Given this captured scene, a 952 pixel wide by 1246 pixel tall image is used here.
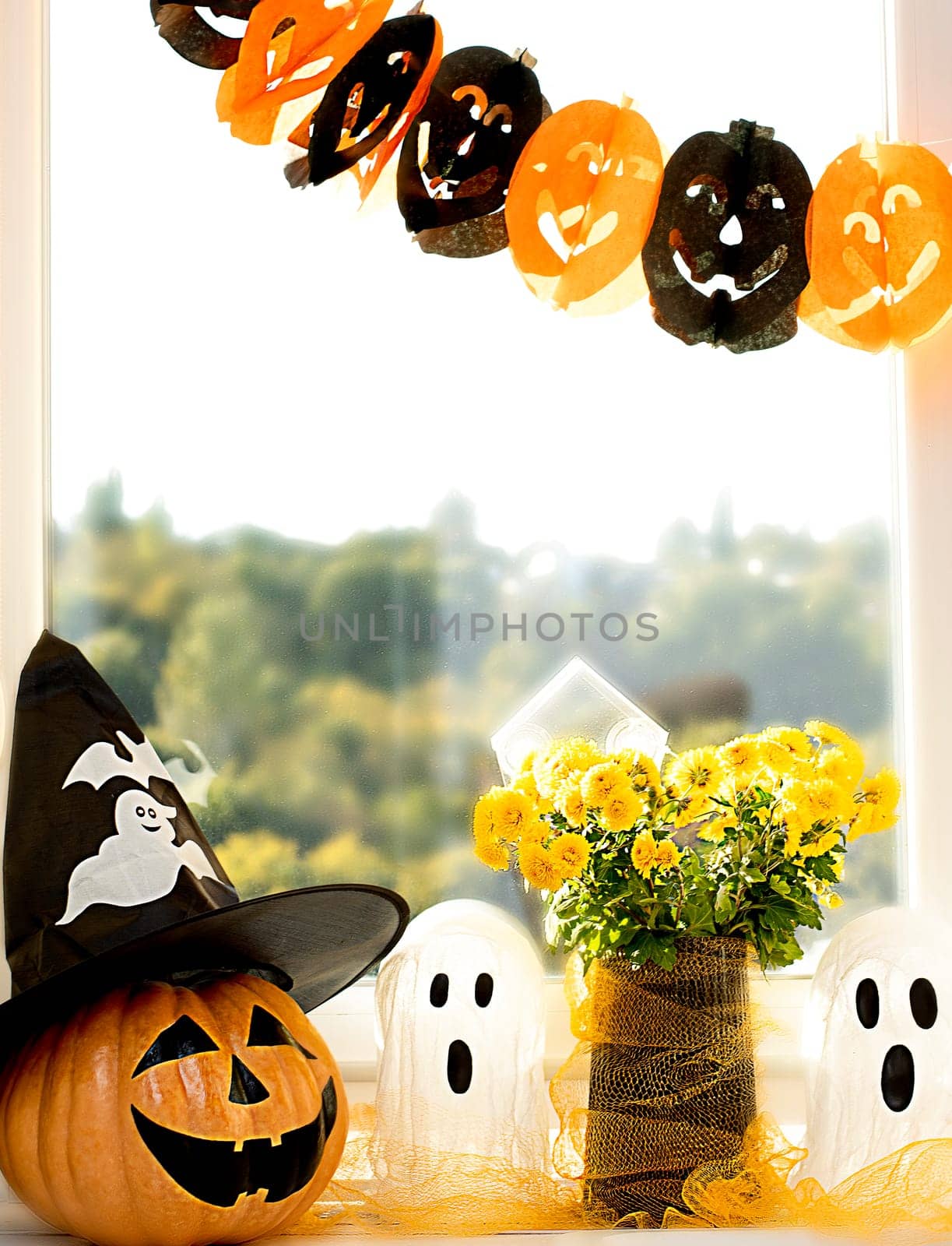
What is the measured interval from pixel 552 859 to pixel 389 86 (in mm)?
693

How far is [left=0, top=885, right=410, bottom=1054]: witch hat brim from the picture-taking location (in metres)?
0.91

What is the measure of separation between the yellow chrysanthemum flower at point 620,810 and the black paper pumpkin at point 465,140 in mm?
545

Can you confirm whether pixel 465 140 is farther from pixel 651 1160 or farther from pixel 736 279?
pixel 651 1160

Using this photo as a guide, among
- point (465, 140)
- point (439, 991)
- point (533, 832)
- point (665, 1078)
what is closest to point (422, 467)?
point (465, 140)

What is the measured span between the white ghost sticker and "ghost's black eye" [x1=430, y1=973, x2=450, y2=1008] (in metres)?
0.29

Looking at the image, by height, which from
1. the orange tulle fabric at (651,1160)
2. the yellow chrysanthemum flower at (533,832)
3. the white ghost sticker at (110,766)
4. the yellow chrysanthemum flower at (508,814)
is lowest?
the orange tulle fabric at (651,1160)

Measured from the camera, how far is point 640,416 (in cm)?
125

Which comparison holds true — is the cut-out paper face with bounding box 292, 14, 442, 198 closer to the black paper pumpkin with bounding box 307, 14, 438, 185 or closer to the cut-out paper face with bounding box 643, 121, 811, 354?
the black paper pumpkin with bounding box 307, 14, 438, 185

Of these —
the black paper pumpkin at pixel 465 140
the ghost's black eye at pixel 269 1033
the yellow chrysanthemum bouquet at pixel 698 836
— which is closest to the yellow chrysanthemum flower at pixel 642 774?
the yellow chrysanthemum bouquet at pixel 698 836

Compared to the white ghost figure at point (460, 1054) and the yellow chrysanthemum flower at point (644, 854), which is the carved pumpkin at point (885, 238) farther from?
the white ghost figure at point (460, 1054)

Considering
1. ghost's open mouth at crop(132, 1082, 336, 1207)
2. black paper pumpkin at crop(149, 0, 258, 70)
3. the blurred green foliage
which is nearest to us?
ghost's open mouth at crop(132, 1082, 336, 1207)

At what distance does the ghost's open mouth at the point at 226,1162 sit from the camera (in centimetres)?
87

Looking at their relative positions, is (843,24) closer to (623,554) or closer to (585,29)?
(585,29)

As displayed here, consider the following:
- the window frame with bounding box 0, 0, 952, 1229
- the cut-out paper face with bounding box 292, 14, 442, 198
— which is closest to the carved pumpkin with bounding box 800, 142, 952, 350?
the window frame with bounding box 0, 0, 952, 1229
